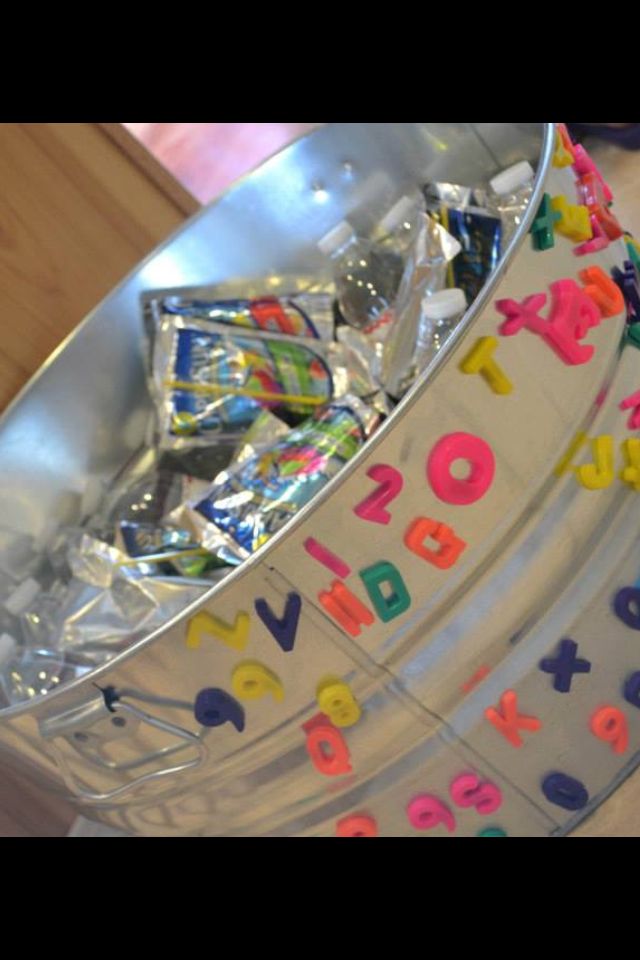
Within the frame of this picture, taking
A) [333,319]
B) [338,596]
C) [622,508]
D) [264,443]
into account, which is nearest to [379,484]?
[338,596]

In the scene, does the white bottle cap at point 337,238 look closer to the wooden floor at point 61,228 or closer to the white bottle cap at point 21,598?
the wooden floor at point 61,228

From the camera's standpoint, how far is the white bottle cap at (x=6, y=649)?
0.88 m

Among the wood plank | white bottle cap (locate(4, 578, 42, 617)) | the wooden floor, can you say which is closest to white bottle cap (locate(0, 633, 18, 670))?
white bottle cap (locate(4, 578, 42, 617))

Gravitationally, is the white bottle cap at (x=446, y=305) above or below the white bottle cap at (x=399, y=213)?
below

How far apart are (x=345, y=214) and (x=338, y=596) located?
0.54m

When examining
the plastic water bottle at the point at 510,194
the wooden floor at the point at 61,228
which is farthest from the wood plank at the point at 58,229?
the plastic water bottle at the point at 510,194

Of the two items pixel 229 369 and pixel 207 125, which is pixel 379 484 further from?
pixel 207 125

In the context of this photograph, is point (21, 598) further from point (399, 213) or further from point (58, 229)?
point (399, 213)

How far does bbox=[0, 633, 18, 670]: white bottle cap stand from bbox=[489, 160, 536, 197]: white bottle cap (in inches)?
24.0

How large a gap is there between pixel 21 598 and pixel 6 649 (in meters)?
0.06

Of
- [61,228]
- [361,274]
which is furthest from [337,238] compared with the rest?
[61,228]

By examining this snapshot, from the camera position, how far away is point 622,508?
0.76 meters

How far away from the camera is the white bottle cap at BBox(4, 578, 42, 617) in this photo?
3.06ft

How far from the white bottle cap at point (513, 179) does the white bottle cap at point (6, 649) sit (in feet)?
2.00
